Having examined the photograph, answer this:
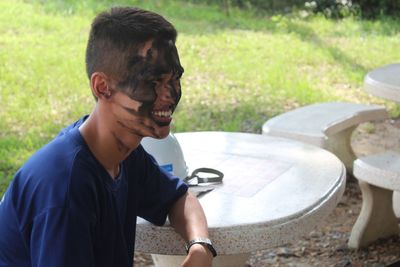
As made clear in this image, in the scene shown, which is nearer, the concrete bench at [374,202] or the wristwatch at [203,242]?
the wristwatch at [203,242]

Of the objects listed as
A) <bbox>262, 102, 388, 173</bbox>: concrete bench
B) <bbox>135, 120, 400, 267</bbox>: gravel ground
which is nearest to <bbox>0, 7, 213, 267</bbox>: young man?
<bbox>135, 120, 400, 267</bbox>: gravel ground

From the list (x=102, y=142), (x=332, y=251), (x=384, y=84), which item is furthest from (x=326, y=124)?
(x=102, y=142)

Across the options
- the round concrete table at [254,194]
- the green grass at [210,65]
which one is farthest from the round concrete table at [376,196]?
the green grass at [210,65]

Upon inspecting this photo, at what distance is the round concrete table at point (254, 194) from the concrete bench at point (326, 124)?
1043 mm

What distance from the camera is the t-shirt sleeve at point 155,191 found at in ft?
7.36

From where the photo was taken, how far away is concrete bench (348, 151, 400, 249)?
146 inches

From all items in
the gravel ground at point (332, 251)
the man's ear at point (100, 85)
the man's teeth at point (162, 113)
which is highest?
the man's ear at point (100, 85)

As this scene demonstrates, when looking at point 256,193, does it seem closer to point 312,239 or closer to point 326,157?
point 326,157

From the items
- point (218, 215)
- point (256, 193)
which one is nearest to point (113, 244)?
point (218, 215)

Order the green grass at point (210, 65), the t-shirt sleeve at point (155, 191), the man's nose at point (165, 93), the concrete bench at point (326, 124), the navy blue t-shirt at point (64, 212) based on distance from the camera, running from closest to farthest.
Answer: the navy blue t-shirt at point (64, 212) < the man's nose at point (165, 93) < the t-shirt sleeve at point (155, 191) < the concrete bench at point (326, 124) < the green grass at point (210, 65)

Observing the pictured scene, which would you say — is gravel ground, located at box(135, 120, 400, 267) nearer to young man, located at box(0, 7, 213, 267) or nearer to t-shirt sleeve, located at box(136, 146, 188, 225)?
t-shirt sleeve, located at box(136, 146, 188, 225)

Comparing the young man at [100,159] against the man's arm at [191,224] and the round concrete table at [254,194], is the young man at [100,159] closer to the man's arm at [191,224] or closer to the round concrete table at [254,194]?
the man's arm at [191,224]

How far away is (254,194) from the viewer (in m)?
2.58

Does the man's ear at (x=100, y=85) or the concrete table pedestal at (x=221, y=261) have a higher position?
the man's ear at (x=100, y=85)
